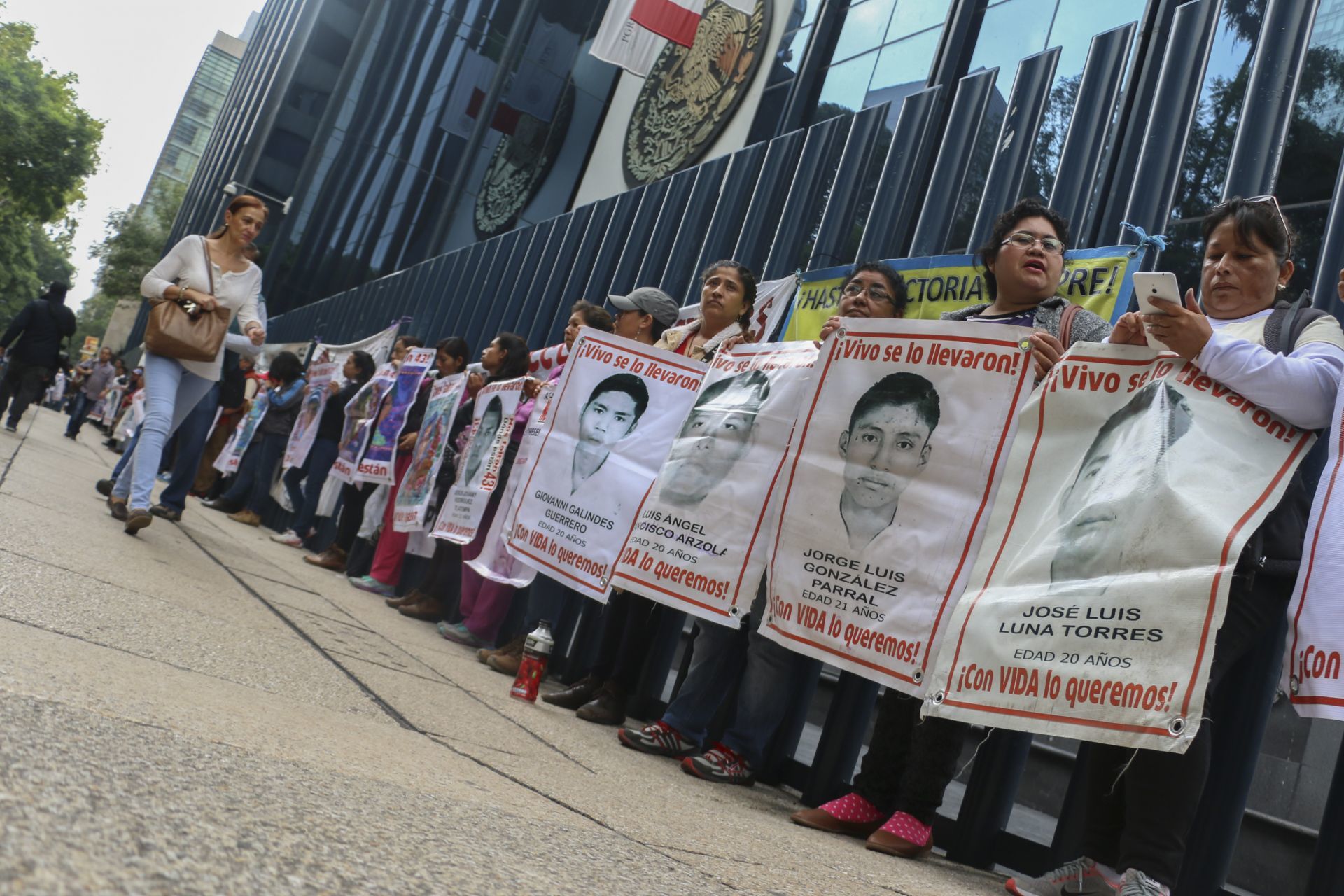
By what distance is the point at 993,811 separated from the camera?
3.38 m

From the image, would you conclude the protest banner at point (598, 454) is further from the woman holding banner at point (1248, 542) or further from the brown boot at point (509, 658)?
the woman holding banner at point (1248, 542)

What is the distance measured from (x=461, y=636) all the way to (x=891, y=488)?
338 centimetres

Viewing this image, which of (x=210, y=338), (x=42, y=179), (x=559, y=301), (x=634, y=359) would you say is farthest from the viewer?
(x=42, y=179)

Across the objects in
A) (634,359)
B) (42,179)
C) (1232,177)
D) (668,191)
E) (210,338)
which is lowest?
(210,338)

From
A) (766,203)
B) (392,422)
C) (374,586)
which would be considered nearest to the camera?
(766,203)

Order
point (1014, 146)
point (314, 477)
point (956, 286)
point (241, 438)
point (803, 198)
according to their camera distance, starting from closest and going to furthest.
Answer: point (956, 286) → point (1014, 146) → point (803, 198) → point (314, 477) → point (241, 438)

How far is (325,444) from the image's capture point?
9.99 meters

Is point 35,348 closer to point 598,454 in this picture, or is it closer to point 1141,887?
point 598,454

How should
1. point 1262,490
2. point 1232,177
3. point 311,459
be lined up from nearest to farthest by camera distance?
1. point 1262,490
2. point 1232,177
3. point 311,459

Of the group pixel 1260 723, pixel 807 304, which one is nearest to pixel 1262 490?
pixel 1260 723

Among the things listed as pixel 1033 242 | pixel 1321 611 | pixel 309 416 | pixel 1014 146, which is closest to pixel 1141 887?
pixel 1321 611

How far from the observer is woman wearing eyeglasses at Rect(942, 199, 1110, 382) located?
345 centimetres

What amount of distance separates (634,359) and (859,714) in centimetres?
187

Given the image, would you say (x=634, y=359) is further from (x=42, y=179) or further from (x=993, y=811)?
(x=42, y=179)
